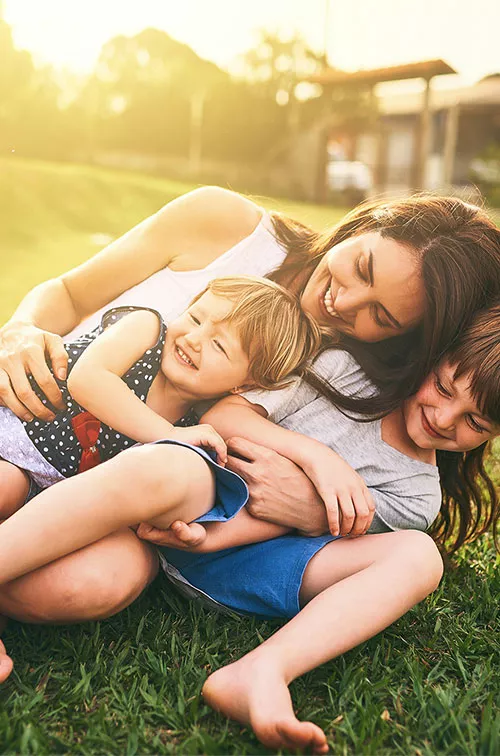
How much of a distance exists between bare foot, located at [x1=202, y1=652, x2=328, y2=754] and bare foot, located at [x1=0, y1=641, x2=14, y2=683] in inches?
11.9

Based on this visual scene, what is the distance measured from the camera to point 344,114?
11.3 ft

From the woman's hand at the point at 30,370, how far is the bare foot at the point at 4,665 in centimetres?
42

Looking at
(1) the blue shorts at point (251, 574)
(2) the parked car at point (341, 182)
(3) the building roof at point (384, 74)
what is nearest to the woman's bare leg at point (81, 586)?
(1) the blue shorts at point (251, 574)

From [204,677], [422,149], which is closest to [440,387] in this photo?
[204,677]

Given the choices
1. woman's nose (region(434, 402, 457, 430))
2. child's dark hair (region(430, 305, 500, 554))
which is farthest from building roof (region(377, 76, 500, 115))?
woman's nose (region(434, 402, 457, 430))

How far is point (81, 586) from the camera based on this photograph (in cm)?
135

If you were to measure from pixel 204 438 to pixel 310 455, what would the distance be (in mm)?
213

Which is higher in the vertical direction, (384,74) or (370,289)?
(384,74)

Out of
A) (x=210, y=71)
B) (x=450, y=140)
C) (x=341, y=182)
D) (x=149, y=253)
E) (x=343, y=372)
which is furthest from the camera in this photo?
(x=450, y=140)

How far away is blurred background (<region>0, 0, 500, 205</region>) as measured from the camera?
6.47ft

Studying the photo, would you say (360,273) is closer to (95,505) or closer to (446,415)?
(446,415)

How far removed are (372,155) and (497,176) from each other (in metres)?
4.11

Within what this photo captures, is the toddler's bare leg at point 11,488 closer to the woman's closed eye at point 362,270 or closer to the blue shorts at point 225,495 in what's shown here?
the blue shorts at point 225,495

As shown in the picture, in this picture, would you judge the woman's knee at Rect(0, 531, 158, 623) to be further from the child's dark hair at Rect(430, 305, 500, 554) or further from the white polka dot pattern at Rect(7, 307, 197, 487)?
the child's dark hair at Rect(430, 305, 500, 554)
